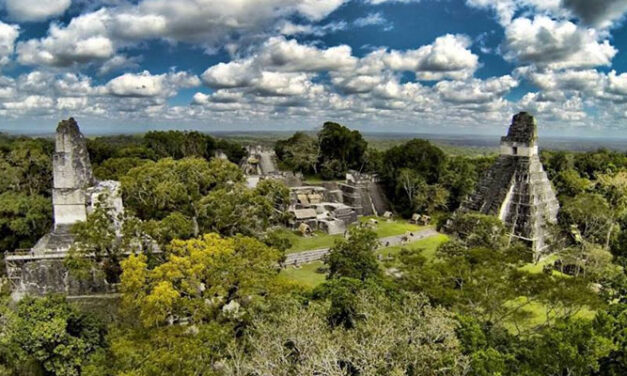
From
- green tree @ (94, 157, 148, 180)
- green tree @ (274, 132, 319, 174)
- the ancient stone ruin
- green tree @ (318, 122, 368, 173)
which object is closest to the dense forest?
the ancient stone ruin

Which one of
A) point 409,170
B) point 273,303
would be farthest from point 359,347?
point 409,170

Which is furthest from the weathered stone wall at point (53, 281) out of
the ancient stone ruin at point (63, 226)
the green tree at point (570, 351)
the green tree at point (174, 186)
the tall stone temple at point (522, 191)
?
the tall stone temple at point (522, 191)

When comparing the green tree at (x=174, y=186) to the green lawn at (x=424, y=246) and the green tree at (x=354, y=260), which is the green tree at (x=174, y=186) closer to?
the green tree at (x=354, y=260)

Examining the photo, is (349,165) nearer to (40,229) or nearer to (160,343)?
(40,229)

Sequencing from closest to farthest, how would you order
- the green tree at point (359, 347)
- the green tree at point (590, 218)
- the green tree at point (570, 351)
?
the green tree at point (359, 347)
the green tree at point (570, 351)
the green tree at point (590, 218)

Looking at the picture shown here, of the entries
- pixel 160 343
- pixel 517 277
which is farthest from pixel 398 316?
pixel 160 343

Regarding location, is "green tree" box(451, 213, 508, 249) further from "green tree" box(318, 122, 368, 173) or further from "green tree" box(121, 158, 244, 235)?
"green tree" box(318, 122, 368, 173)

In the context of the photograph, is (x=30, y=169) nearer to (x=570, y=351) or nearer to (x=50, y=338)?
(x=50, y=338)
